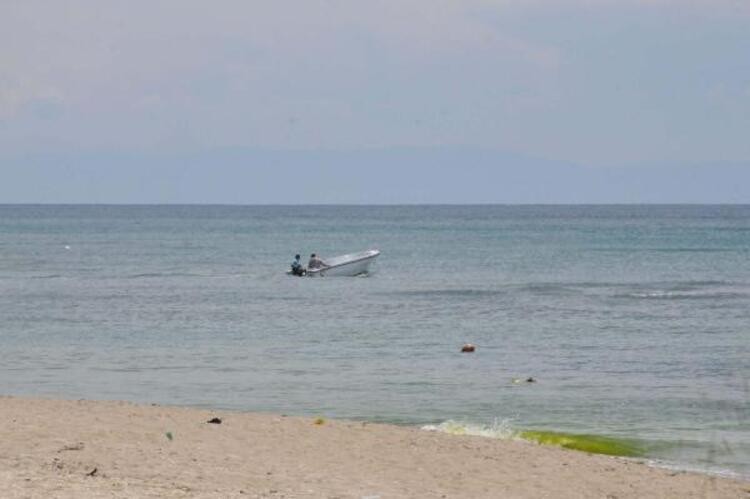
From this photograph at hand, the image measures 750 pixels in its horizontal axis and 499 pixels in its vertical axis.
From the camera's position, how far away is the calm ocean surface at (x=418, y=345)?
63.4ft

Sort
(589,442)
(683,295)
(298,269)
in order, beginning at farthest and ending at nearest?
(298,269)
(683,295)
(589,442)

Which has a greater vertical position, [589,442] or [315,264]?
[589,442]

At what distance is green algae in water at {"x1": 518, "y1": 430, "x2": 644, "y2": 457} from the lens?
642 inches

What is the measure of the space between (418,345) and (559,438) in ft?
35.8

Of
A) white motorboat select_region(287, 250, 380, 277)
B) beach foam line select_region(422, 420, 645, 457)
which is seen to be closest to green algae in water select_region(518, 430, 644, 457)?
beach foam line select_region(422, 420, 645, 457)

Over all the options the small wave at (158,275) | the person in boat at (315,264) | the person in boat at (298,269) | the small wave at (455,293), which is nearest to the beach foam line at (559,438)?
the small wave at (455,293)

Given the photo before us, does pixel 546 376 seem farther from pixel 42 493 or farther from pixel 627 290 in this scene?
pixel 627 290

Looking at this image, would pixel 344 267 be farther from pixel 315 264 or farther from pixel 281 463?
pixel 281 463

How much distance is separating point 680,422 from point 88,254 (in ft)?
Result: 195

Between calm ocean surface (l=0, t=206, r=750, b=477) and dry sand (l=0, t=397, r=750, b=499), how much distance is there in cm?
192

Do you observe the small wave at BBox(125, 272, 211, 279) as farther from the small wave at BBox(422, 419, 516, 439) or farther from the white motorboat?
the small wave at BBox(422, 419, 516, 439)

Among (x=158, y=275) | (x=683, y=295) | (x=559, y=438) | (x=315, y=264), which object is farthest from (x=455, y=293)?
(x=559, y=438)

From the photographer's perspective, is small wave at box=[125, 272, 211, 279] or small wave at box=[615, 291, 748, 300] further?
small wave at box=[125, 272, 211, 279]

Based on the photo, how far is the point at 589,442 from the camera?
663 inches
